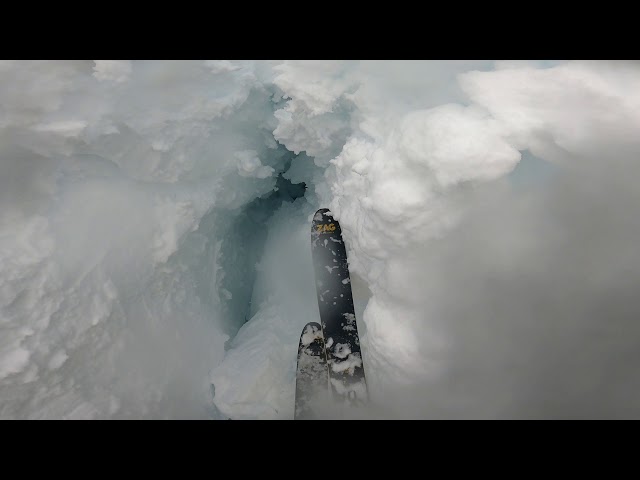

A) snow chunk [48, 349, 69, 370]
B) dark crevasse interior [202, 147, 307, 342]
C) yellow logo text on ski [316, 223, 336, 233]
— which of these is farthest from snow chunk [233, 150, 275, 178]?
snow chunk [48, 349, 69, 370]

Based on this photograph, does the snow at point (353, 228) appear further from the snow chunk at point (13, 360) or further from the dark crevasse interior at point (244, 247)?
the dark crevasse interior at point (244, 247)

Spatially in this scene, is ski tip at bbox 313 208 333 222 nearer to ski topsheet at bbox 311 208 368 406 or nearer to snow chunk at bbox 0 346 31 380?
ski topsheet at bbox 311 208 368 406

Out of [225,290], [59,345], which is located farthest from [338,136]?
[59,345]

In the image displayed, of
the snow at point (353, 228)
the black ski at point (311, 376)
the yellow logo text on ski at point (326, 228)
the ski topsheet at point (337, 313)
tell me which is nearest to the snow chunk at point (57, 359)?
the snow at point (353, 228)

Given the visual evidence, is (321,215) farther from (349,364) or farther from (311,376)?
(311,376)

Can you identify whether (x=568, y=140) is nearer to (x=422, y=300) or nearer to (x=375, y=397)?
(x=422, y=300)
